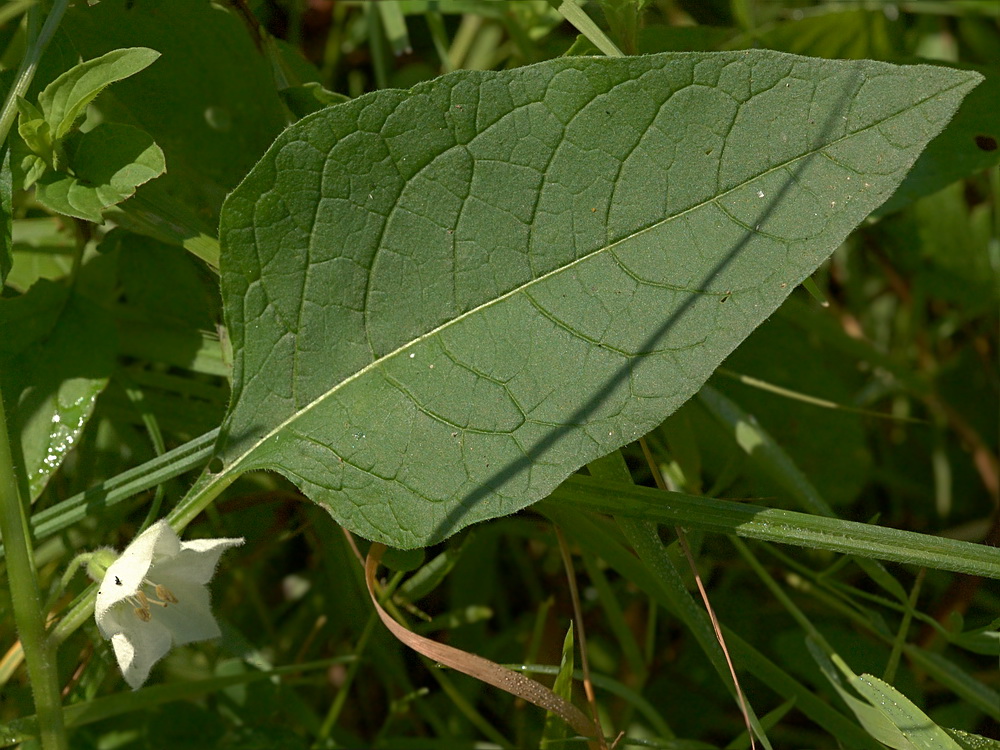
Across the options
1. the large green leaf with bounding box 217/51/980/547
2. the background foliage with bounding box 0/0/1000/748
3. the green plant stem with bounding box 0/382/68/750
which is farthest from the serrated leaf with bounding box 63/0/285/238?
the green plant stem with bounding box 0/382/68/750

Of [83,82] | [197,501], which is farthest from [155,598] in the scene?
[83,82]

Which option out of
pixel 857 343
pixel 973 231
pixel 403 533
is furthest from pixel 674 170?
pixel 973 231

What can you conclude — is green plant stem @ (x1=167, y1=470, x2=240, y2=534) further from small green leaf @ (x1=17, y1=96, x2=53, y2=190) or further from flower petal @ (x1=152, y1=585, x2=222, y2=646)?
small green leaf @ (x1=17, y1=96, x2=53, y2=190)

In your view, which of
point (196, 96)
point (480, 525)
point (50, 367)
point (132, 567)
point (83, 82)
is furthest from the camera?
point (480, 525)

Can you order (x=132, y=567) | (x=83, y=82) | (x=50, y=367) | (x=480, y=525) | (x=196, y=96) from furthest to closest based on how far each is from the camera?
1. (x=480, y=525)
2. (x=196, y=96)
3. (x=50, y=367)
4. (x=83, y=82)
5. (x=132, y=567)

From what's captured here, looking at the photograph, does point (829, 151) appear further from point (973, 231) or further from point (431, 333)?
point (973, 231)

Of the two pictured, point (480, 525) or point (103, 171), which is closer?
point (103, 171)

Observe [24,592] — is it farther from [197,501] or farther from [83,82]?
[83,82]

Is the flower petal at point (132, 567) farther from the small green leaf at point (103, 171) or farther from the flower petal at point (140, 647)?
the small green leaf at point (103, 171)

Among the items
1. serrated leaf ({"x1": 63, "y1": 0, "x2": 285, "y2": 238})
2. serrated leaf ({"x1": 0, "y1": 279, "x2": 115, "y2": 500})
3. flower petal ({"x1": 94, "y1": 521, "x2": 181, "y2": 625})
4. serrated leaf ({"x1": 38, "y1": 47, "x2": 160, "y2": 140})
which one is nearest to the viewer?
flower petal ({"x1": 94, "y1": 521, "x2": 181, "y2": 625})
